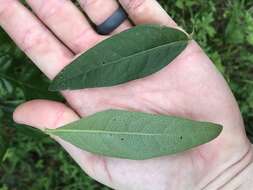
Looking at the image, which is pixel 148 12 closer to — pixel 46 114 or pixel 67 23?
pixel 67 23

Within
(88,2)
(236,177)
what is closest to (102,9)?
(88,2)

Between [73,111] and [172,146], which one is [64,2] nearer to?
[73,111]

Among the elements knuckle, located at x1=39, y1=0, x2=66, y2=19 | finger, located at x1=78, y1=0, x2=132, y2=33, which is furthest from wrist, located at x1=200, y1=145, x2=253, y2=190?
knuckle, located at x1=39, y1=0, x2=66, y2=19

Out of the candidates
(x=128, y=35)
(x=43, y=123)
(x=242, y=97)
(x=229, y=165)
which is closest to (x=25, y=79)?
(x=43, y=123)

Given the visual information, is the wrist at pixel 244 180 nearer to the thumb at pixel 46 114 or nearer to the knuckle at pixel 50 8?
the thumb at pixel 46 114

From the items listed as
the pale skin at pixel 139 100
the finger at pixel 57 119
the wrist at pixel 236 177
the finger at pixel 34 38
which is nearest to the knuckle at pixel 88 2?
the pale skin at pixel 139 100
